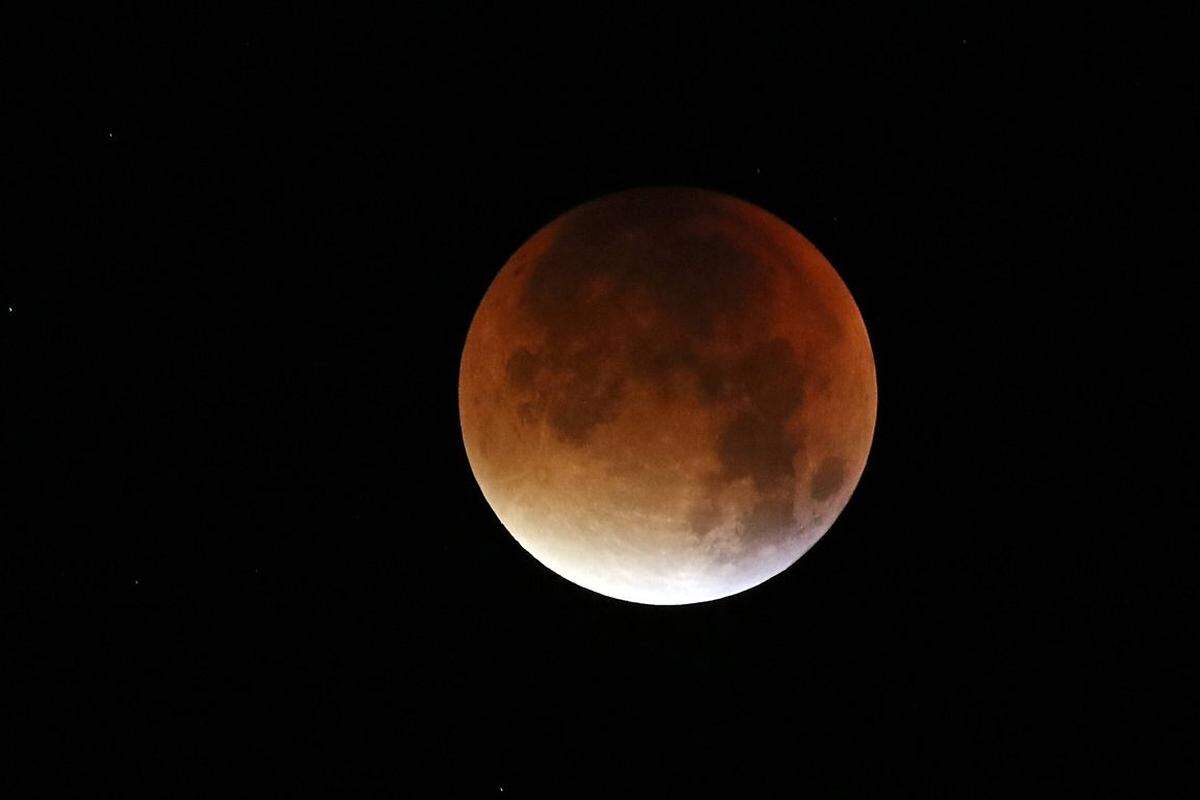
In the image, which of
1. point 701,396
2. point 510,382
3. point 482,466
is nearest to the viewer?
point 701,396

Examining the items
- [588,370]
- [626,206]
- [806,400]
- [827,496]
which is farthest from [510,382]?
[827,496]

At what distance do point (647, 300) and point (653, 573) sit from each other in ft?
4.00

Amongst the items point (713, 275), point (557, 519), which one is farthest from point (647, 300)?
point (557, 519)

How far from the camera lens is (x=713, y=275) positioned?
3.42 metres

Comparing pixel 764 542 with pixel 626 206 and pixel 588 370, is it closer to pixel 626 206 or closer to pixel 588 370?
pixel 588 370

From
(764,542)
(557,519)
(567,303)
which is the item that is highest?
(567,303)

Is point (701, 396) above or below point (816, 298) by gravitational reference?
below

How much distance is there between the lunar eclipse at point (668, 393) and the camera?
3357 mm

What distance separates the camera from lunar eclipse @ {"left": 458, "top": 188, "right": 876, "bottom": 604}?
3.36 metres

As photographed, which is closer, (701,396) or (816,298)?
(701,396)

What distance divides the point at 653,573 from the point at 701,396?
0.89 meters

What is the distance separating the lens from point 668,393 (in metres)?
3.33

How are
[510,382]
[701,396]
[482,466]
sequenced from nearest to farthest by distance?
1. [701,396]
2. [510,382]
3. [482,466]

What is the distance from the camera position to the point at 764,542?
3.71 m
